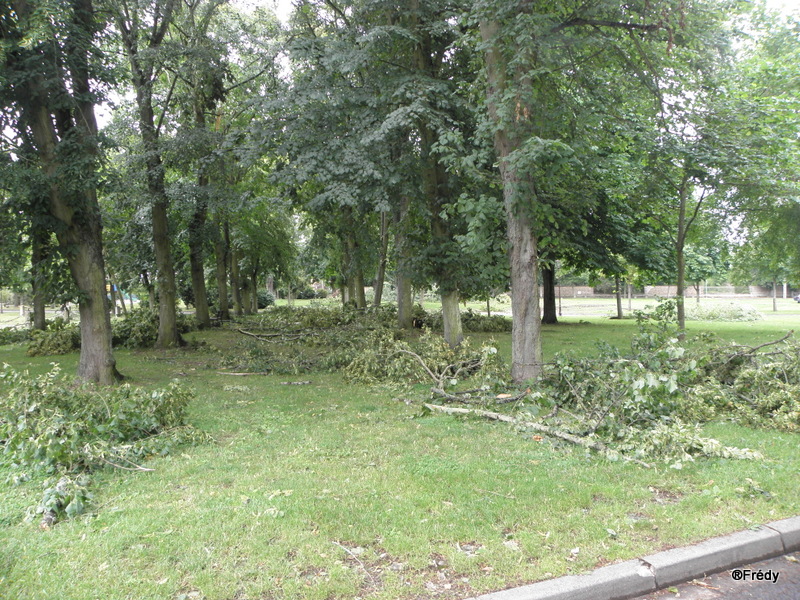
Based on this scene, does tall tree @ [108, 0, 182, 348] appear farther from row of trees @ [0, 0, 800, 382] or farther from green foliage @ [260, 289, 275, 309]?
green foliage @ [260, 289, 275, 309]

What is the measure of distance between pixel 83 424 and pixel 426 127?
8.72m

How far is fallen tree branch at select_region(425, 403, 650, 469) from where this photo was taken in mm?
5590

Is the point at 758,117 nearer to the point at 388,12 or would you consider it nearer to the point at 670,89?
the point at 670,89

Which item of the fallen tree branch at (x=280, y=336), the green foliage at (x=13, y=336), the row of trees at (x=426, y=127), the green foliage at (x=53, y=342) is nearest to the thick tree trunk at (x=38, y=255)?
the row of trees at (x=426, y=127)

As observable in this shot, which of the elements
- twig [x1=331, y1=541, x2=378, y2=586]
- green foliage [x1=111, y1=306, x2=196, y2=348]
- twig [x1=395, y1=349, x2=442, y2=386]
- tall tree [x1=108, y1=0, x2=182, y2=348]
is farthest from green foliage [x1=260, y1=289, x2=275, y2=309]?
twig [x1=331, y1=541, x2=378, y2=586]

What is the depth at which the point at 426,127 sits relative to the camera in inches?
457

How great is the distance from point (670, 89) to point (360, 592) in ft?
32.7

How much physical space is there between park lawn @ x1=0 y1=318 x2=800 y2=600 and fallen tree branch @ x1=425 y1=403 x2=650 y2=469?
132 millimetres

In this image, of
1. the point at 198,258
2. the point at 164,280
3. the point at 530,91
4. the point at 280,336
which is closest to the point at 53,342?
the point at 164,280

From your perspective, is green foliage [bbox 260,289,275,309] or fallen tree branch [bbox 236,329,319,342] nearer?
fallen tree branch [bbox 236,329,319,342]

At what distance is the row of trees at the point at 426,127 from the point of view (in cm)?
859

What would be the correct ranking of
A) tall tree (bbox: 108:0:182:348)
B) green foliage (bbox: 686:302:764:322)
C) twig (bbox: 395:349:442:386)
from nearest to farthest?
twig (bbox: 395:349:442:386) < tall tree (bbox: 108:0:182:348) < green foliage (bbox: 686:302:764:322)


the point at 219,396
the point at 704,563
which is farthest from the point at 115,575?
the point at 219,396

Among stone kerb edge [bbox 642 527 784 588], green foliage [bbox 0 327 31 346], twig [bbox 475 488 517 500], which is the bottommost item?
stone kerb edge [bbox 642 527 784 588]
